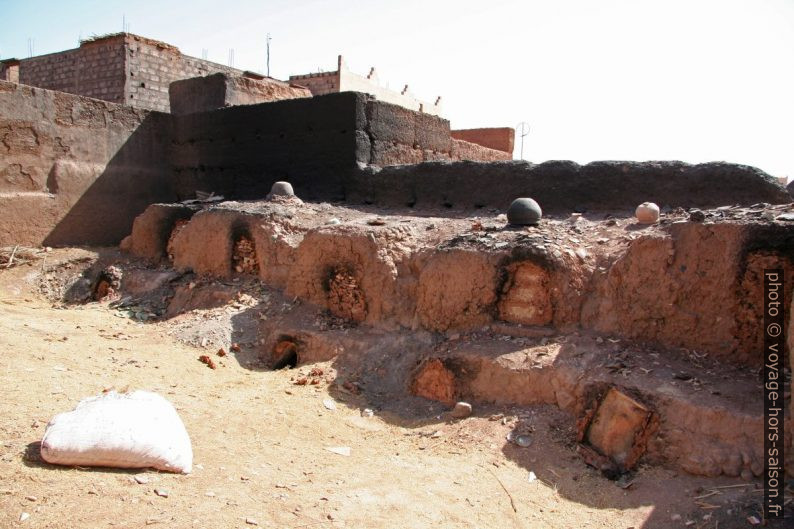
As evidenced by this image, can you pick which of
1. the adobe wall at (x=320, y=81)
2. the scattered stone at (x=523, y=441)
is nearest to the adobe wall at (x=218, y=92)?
the adobe wall at (x=320, y=81)

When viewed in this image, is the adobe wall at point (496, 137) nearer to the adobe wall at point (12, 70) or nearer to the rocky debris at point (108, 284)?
the rocky debris at point (108, 284)

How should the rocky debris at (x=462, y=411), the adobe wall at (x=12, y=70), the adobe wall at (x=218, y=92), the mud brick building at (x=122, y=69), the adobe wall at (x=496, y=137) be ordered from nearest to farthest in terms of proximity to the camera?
the rocky debris at (x=462, y=411), the adobe wall at (x=218, y=92), the mud brick building at (x=122, y=69), the adobe wall at (x=496, y=137), the adobe wall at (x=12, y=70)

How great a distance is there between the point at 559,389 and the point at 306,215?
398 centimetres

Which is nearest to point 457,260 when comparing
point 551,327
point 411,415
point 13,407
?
point 551,327

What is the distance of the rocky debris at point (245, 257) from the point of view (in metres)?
7.01

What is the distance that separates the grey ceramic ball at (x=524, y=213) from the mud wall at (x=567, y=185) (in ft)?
3.29

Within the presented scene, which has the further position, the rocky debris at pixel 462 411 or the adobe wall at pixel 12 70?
the adobe wall at pixel 12 70

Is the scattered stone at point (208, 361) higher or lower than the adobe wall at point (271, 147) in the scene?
lower

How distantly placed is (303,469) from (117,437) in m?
1.14

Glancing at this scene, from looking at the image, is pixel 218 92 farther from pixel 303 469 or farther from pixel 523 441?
pixel 523 441

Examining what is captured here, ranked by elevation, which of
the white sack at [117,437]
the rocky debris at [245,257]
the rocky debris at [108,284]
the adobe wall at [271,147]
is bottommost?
the white sack at [117,437]

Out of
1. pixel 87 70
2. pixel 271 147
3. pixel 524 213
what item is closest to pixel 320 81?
pixel 87 70

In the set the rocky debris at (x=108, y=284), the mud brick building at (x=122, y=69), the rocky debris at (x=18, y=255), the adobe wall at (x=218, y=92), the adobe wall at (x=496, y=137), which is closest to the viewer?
the rocky debris at (x=108, y=284)

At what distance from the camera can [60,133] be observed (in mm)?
8438
